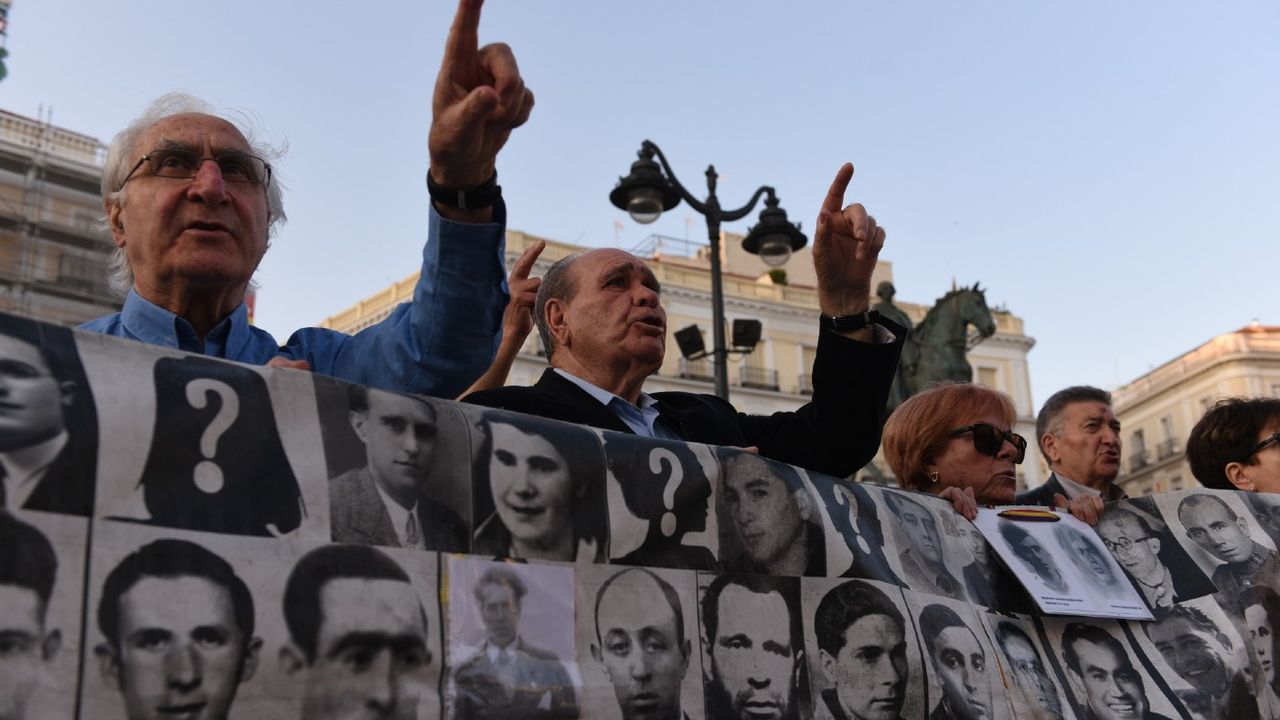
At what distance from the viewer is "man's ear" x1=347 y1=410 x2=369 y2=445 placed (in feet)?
5.56

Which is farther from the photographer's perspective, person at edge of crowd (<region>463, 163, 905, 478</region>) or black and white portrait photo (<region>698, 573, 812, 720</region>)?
person at edge of crowd (<region>463, 163, 905, 478</region>)

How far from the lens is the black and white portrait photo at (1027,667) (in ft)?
7.57

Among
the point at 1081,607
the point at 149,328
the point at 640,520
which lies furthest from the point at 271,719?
the point at 1081,607

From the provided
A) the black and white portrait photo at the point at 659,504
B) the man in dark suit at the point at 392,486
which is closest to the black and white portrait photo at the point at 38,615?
the man in dark suit at the point at 392,486

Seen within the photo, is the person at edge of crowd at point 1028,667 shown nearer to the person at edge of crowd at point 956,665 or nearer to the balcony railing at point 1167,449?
the person at edge of crowd at point 956,665

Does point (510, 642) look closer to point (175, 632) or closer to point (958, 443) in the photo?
point (175, 632)

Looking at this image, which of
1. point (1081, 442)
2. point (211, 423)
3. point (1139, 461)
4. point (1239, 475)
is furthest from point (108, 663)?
point (1139, 461)

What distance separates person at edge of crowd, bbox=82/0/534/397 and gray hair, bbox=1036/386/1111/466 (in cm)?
270

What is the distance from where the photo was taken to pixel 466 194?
222 centimetres

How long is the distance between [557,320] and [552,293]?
0.08 metres

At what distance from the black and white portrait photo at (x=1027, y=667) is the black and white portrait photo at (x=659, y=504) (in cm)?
69

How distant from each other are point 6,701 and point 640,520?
915 millimetres

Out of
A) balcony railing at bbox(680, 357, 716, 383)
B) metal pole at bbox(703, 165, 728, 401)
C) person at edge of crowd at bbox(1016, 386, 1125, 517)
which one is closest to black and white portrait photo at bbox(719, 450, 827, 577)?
person at edge of crowd at bbox(1016, 386, 1125, 517)

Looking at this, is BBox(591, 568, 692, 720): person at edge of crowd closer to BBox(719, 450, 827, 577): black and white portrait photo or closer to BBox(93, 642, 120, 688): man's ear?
BBox(719, 450, 827, 577): black and white portrait photo
